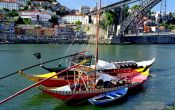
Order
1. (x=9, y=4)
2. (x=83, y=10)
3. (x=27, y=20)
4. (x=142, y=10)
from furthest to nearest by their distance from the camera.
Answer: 1. (x=83, y=10)
2. (x=9, y=4)
3. (x=27, y=20)
4. (x=142, y=10)

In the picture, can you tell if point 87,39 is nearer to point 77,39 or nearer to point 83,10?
point 77,39

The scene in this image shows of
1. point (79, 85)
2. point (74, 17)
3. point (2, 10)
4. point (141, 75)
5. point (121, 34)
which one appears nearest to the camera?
point (79, 85)

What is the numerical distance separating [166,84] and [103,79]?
496cm

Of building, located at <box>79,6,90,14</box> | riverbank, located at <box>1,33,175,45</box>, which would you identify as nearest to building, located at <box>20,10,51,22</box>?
riverbank, located at <box>1,33,175,45</box>

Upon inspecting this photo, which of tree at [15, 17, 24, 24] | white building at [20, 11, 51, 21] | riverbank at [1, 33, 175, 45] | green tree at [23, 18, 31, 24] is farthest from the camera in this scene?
white building at [20, 11, 51, 21]

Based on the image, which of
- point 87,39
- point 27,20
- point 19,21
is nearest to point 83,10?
point 27,20

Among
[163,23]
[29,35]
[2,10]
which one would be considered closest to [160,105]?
[29,35]

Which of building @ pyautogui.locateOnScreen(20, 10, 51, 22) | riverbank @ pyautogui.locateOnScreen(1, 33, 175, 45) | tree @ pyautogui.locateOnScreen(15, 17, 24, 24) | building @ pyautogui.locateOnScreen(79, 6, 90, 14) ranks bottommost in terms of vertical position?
riverbank @ pyautogui.locateOnScreen(1, 33, 175, 45)

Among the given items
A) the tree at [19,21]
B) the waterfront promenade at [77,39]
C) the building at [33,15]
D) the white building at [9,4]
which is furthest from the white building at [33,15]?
the waterfront promenade at [77,39]

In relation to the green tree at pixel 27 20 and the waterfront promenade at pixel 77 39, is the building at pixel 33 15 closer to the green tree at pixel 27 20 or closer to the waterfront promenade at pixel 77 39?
the green tree at pixel 27 20

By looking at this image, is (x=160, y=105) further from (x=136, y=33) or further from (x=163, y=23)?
(x=163, y=23)

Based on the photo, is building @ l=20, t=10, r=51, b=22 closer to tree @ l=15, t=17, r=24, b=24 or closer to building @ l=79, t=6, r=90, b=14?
tree @ l=15, t=17, r=24, b=24

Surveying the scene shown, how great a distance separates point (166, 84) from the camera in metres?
19.1

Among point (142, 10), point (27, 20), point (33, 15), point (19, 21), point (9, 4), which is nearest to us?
point (142, 10)
